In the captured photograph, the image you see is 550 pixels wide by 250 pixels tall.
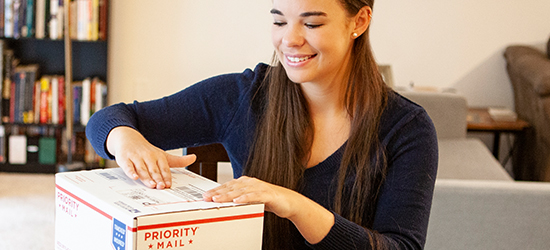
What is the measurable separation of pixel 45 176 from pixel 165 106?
2.66 m

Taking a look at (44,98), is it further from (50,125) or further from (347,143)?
(347,143)

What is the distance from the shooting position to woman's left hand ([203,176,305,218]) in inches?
30.0

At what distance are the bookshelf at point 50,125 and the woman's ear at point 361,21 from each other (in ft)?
8.84

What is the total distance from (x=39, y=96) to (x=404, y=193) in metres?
3.04

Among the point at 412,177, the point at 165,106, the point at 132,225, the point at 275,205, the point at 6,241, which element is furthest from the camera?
the point at 6,241

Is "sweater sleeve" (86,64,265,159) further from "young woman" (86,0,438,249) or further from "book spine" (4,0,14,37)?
"book spine" (4,0,14,37)

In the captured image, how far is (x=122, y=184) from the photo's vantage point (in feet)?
2.76

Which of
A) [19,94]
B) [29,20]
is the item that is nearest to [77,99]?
[19,94]

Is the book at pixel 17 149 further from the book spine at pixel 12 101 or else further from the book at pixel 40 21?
the book at pixel 40 21

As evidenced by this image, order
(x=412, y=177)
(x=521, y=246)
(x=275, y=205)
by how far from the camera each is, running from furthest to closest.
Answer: (x=521, y=246)
(x=412, y=177)
(x=275, y=205)

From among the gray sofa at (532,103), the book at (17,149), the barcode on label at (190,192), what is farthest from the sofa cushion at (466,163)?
the book at (17,149)

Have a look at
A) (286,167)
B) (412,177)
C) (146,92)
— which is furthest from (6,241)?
(412,177)

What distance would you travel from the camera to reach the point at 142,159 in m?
0.95

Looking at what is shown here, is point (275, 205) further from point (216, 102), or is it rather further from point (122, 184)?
point (216, 102)
